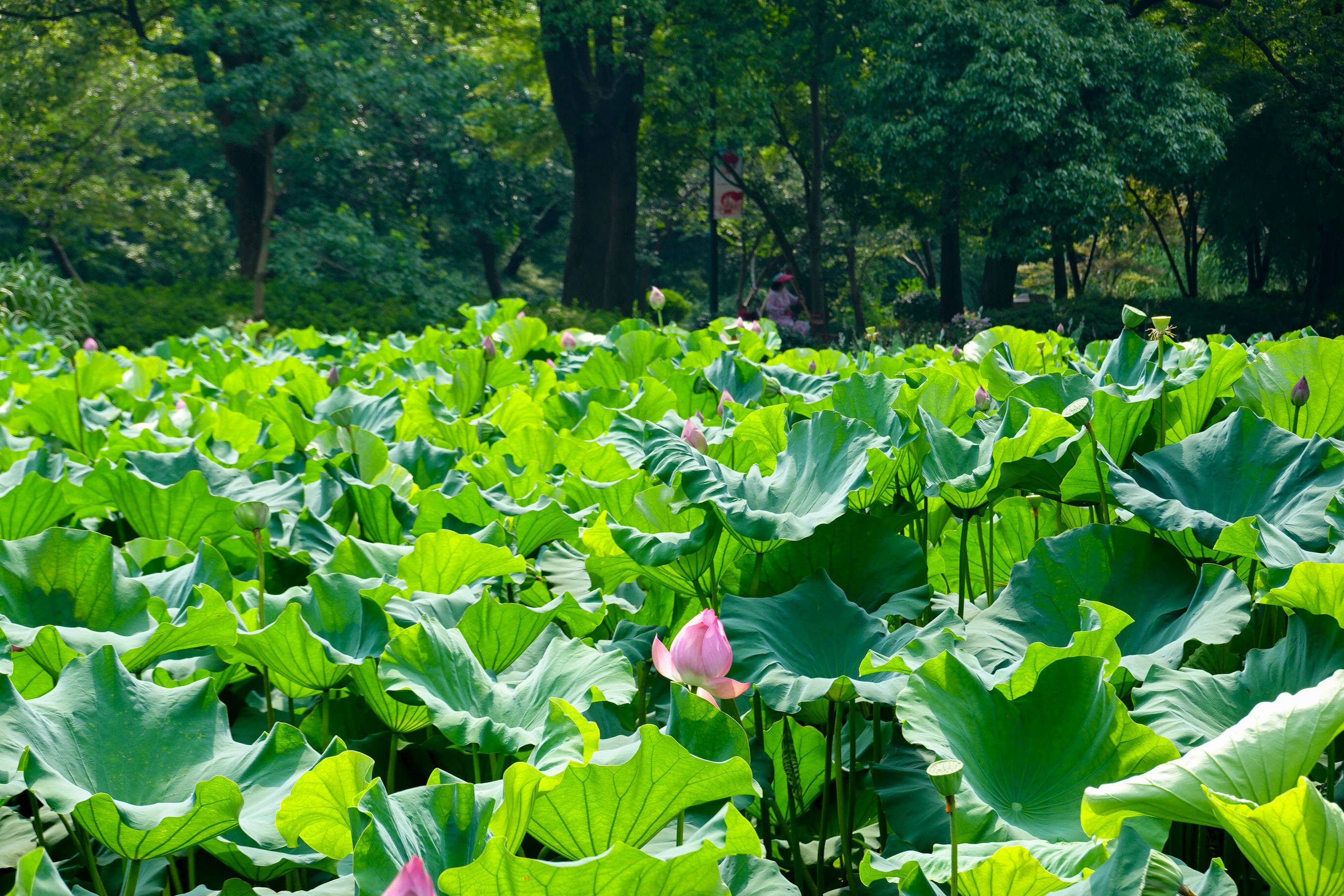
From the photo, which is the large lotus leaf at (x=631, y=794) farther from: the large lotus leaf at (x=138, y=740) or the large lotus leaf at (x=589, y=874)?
the large lotus leaf at (x=138, y=740)

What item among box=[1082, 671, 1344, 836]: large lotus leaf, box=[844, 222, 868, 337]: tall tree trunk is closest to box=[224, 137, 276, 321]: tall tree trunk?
box=[844, 222, 868, 337]: tall tree trunk

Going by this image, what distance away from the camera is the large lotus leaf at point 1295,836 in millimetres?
521

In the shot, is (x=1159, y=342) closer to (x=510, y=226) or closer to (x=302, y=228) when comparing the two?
(x=302, y=228)

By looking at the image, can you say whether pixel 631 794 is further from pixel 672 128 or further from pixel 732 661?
pixel 672 128

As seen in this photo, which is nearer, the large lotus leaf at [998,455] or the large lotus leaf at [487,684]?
the large lotus leaf at [487,684]

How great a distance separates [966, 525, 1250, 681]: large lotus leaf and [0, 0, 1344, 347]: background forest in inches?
471

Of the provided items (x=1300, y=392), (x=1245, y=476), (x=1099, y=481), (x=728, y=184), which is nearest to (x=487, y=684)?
(x=1099, y=481)

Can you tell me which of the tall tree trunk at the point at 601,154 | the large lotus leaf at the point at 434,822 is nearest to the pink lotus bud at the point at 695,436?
the large lotus leaf at the point at 434,822

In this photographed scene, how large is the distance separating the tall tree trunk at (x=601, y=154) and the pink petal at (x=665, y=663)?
47.3 ft

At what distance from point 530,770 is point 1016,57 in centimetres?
1504

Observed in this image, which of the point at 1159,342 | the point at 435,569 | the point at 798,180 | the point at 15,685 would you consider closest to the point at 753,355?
the point at 1159,342

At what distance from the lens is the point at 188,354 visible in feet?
13.3

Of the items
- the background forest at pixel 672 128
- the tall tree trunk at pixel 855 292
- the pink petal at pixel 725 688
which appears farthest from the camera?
the tall tree trunk at pixel 855 292

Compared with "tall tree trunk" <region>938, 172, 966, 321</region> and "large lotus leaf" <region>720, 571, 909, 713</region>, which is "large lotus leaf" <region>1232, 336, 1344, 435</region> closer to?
"large lotus leaf" <region>720, 571, 909, 713</region>
